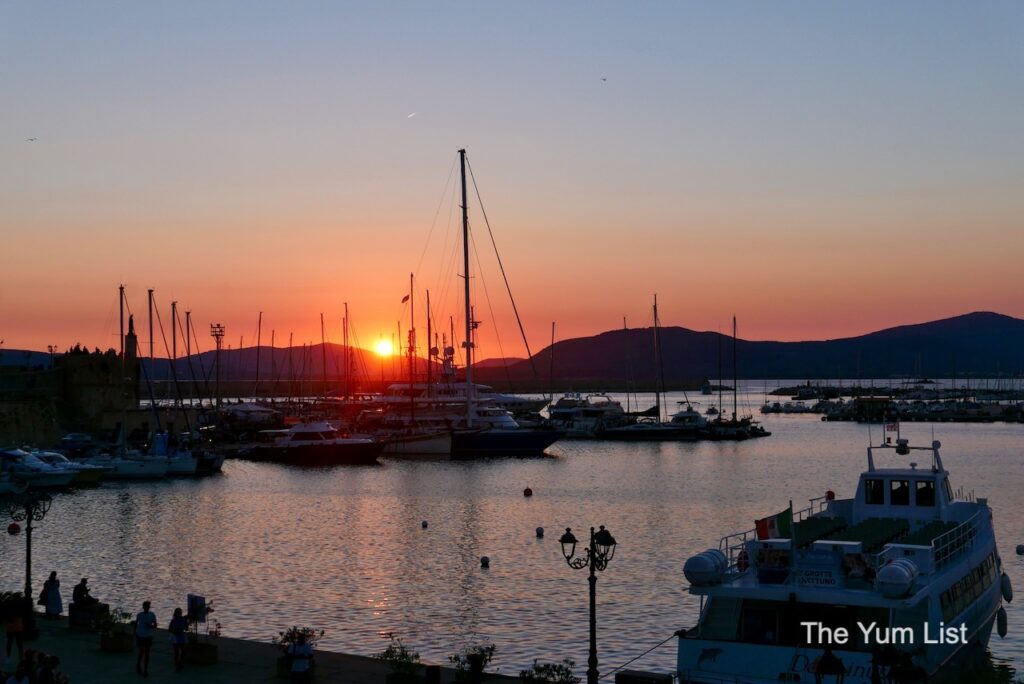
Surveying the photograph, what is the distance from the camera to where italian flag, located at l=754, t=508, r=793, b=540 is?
2380cm

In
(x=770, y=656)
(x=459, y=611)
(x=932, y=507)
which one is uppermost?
(x=932, y=507)

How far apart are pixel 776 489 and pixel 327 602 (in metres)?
44.4

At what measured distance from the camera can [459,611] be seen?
38.0 m

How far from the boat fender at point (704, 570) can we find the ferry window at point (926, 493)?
10.5 m

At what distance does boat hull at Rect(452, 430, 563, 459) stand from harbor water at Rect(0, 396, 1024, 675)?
6.35ft

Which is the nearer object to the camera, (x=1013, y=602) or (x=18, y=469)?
(x=1013, y=602)

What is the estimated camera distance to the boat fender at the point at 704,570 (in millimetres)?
22234

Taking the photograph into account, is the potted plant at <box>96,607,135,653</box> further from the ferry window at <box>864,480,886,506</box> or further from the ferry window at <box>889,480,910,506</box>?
the ferry window at <box>889,480,910,506</box>

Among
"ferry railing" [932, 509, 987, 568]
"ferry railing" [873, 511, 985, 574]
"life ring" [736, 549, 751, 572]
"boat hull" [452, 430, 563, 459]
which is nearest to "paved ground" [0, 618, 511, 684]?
"life ring" [736, 549, 751, 572]

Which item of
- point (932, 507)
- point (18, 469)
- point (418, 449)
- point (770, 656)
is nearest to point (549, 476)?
point (418, 449)

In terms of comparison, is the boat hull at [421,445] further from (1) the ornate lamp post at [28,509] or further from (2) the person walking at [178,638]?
(2) the person walking at [178,638]

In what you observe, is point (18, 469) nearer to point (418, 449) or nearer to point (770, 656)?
point (418, 449)

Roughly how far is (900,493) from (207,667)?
61.4 ft

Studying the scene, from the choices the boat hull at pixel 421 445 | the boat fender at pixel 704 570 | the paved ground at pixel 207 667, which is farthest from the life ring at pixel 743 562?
the boat hull at pixel 421 445
